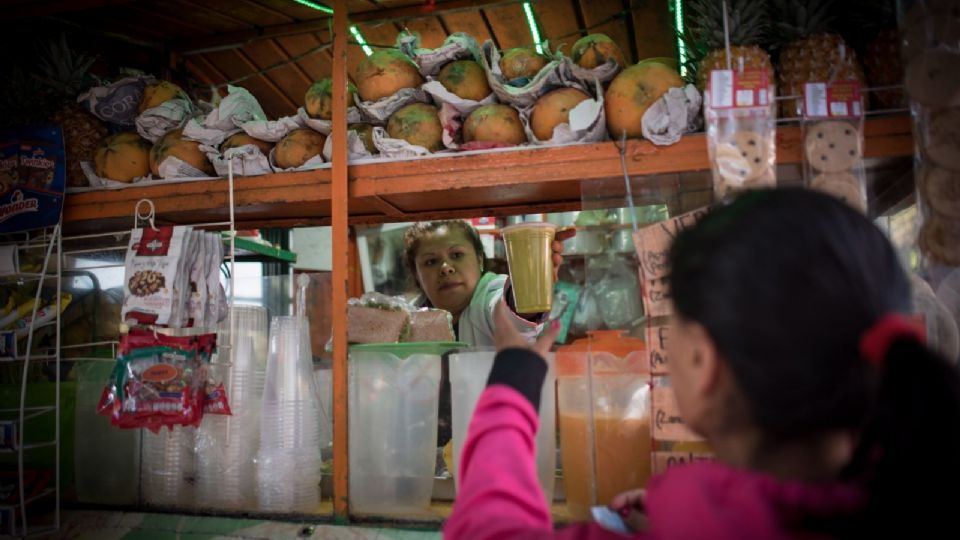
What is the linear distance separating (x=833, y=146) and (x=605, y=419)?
92cm

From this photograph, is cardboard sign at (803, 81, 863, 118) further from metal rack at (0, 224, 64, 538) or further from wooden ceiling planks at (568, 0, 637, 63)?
metal rack at (0, 224, 64, 538)

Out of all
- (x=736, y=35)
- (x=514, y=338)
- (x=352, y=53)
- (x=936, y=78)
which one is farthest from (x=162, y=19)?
(x=936, y=78)

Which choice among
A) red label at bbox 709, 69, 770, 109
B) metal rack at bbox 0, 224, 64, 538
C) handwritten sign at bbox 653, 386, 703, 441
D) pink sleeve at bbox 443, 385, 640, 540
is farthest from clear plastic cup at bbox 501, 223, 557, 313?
metal rack at bbox 0, 224, 64, 538

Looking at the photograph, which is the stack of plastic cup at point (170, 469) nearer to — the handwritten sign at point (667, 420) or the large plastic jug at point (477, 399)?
the large plastic jug at point (477, 399)

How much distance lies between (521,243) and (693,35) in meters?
1.02

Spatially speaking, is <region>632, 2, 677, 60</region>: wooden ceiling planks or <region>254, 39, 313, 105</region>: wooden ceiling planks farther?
<region>254, 39, 313, 105</region>: wooden ceiling planks

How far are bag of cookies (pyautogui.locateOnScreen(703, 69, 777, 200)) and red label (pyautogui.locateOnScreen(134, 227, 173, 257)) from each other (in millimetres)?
1659

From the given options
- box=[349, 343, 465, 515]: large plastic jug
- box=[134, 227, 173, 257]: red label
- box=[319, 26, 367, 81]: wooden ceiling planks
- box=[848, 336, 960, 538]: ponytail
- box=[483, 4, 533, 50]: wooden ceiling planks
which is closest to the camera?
box=[848, 336, 960, 538]: ponytail

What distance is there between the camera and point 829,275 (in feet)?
2.14

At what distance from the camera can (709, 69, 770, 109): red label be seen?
1.59 m

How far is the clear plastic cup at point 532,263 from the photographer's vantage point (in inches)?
72.8

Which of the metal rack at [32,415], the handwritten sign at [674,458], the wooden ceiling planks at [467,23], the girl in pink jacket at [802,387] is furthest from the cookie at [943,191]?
the metal rack at [32,415]

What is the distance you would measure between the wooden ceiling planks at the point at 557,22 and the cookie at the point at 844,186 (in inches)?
51.0

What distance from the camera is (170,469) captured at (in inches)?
80.1
